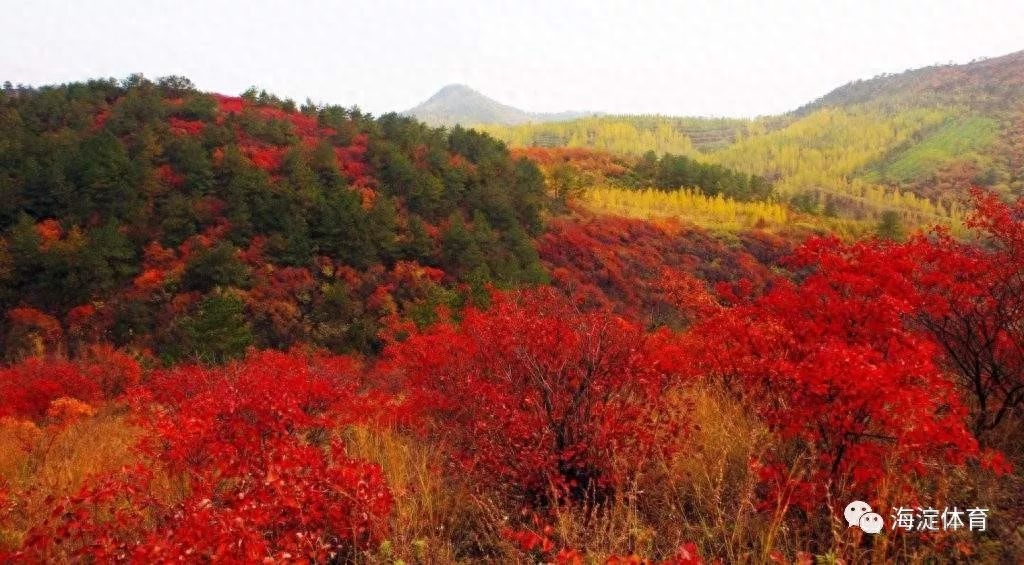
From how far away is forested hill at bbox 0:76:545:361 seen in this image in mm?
23781

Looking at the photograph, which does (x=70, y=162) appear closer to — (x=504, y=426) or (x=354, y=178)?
(x=354, y=178)

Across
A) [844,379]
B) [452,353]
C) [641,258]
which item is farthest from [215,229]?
[844,379]

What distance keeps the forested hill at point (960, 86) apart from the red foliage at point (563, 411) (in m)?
162

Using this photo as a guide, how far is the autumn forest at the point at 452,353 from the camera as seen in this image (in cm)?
330

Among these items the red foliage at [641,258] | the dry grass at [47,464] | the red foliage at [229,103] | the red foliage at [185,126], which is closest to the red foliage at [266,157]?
the red foliage at [185,126]

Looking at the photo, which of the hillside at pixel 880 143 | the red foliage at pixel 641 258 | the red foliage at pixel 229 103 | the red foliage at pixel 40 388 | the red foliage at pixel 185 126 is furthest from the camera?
the hillside at pixel 880 143

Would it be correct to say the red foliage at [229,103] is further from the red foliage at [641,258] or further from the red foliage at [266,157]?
the red foliage at [641,258]

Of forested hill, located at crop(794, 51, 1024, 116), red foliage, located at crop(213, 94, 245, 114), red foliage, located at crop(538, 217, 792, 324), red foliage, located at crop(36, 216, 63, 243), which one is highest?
forested hill, located at crop(794, 51, 1024, 116)

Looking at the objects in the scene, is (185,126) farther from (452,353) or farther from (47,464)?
(47,464)

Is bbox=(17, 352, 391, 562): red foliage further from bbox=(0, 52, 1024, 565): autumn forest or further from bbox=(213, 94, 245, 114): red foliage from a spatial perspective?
bbox=(213, 94, 245, 114): red foliage

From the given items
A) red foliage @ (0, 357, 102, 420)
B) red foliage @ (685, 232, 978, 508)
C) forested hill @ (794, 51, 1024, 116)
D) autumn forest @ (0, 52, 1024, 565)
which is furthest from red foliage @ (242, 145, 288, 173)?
forested hill @ (794, 51, 1024, 116)

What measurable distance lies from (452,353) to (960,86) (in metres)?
200

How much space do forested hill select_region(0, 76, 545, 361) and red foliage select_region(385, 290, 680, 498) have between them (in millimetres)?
17405

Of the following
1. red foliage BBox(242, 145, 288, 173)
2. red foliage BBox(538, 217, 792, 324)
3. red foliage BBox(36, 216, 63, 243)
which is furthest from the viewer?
red foliage BBox(538, 217, 792, 324)
